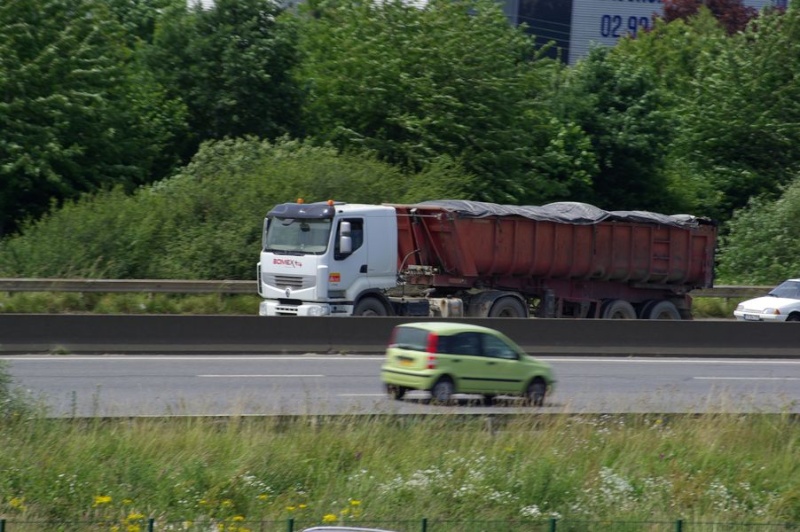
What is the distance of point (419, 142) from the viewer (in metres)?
37.7

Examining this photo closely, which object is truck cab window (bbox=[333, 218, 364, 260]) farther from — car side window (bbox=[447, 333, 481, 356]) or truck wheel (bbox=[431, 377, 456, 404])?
truck wheel (bbox=[431, 377, 456, 404])

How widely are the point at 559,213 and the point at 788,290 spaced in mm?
7281

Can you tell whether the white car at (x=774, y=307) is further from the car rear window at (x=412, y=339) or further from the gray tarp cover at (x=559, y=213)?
the car rear window at (x=412, y=339)

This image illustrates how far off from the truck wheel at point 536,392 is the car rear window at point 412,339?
1.64 meters

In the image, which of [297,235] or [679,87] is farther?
[679,87]

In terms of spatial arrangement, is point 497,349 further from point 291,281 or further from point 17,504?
point 17,504

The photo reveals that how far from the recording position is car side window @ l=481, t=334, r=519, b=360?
1539cm

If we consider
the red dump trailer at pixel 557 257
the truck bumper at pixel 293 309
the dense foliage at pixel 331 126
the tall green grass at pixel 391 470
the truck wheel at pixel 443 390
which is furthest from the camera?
the dense foliage at pixel 331 126

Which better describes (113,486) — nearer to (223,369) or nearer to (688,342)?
(223,369)

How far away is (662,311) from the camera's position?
26641mm

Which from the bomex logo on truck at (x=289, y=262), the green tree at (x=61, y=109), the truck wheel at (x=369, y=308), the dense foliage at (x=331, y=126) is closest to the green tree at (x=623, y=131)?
the dense foliage at (x=331, y=126)

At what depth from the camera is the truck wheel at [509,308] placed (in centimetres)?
2377

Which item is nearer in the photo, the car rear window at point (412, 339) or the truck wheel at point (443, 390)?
the truck wheel at point (443, 390)

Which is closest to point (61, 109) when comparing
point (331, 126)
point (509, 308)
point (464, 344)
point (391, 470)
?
point (331, 126)
